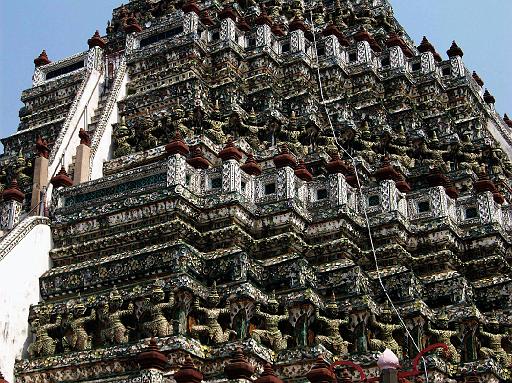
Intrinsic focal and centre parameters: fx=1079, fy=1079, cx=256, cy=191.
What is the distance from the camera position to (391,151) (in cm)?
2977

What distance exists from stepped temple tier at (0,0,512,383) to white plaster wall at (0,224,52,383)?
0.14 feet

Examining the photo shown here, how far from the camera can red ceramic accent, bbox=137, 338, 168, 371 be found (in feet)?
60.6

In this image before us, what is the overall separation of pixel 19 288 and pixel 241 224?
15.7 feet

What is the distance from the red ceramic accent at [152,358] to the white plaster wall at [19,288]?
394cm

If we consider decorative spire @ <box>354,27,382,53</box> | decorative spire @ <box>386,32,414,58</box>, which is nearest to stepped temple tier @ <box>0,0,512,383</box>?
decorative spire @ <box>354,27,382,53</box>

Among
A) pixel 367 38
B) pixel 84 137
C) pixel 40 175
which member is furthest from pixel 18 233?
pixel 367 38

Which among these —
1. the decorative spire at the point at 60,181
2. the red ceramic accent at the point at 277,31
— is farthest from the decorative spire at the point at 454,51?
the decorative spire at the point at 60,181

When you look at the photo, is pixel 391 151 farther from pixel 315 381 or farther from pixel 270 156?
pixel 315 381

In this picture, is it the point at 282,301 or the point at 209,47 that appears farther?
the point at 209,47

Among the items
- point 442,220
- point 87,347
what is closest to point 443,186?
point 442,220

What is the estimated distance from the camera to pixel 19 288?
73.4 feet

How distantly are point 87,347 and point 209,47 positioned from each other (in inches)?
507

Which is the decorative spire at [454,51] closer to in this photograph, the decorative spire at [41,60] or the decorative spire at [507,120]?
the decorative spire at [507,120]

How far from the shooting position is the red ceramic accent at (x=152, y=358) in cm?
1846
